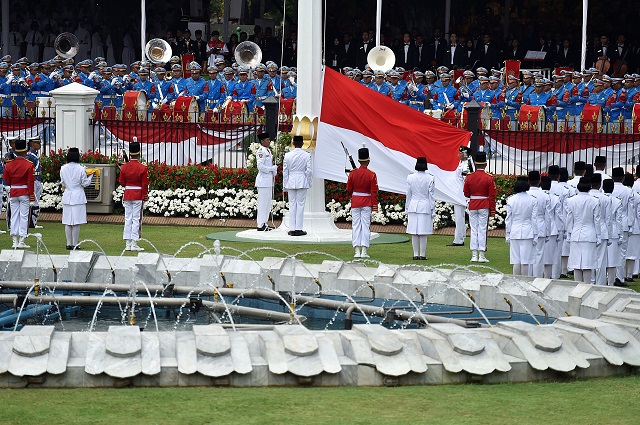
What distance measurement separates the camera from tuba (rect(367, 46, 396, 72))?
28812mm

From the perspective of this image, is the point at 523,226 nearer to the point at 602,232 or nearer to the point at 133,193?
the point at 602,232

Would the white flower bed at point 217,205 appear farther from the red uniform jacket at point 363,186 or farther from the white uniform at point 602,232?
the white uniform at point 602,232

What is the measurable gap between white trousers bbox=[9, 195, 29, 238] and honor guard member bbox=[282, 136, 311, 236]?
12.3ft

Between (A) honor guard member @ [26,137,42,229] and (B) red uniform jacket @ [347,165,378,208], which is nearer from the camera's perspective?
(B) red uniform jacket @ [347,165,378,208]

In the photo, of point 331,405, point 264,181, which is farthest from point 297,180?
point 331,405

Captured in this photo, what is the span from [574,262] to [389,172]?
213 inches

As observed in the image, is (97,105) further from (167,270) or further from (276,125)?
(167,270)

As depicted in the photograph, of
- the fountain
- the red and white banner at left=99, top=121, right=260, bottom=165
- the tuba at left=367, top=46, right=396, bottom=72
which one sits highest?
the tuba at left=367, top=46, right=396, bottom=72

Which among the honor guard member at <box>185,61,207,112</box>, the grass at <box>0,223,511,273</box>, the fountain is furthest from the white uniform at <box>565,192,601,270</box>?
the honor guard member at <box>185,61,207,112</box>

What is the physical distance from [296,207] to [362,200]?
162 cm

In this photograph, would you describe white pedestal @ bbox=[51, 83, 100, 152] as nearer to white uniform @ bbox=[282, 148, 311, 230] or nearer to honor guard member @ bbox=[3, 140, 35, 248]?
honor guard member @ bbox=[3, 140, 35, 248]

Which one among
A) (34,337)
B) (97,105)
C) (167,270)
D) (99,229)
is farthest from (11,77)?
(34,337)

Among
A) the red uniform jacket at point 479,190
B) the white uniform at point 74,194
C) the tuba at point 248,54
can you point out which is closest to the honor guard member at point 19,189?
the white uniform at point 74,194

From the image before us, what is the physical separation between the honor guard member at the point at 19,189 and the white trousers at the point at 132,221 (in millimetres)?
1434
